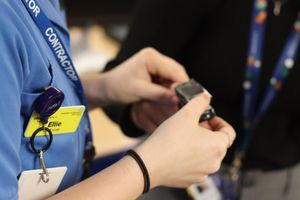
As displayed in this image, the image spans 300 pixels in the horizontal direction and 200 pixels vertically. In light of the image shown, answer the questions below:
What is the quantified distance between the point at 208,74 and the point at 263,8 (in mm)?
226

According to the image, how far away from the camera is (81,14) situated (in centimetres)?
203

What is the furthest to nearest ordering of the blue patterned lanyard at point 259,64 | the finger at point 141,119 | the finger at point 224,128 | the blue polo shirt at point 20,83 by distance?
the blue patterned lanyard at point 259,64 → the finger at point 141,119 → the finger at point 224,128 → the blue polo shirt at point 20,83

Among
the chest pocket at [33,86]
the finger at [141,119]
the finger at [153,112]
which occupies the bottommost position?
the finger at [141,119]

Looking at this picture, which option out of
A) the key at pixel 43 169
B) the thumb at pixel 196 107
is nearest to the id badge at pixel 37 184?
the key at pixel 43 169

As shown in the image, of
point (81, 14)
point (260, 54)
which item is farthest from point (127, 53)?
point (81, 14)

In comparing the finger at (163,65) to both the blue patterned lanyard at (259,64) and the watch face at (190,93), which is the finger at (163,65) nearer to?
the watch face at (190,93)

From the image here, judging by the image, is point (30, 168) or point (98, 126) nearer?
point (30, 168)

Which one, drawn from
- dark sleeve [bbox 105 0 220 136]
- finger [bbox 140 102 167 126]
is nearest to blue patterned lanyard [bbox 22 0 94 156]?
finger [bbox 140 102 167 126]

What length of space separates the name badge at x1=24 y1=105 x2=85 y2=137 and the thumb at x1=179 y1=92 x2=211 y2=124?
6.8 inches

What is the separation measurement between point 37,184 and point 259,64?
0.68 m

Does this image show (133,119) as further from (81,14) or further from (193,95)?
(81,14)

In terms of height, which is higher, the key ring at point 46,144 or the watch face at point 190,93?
the key ring at point 46,144

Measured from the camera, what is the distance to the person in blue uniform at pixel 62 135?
480 mm

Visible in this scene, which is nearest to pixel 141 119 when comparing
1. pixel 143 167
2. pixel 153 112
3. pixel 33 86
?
pixel 153 112
